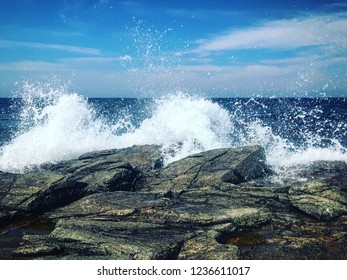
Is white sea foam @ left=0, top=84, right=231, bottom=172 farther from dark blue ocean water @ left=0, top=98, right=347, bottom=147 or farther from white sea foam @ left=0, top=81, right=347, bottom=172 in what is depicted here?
dark blue ocean water @ left=0, top=98, right=347, bottom=147

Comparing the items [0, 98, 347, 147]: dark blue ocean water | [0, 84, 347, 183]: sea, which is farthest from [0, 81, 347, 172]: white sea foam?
[0, 98, 347, 147]: dark blue ocean water

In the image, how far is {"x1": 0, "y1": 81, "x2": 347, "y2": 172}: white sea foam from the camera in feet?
41.4

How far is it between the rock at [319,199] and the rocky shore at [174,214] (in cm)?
2

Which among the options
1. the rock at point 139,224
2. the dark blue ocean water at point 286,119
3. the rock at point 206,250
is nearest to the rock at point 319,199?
the rock at point 139,224

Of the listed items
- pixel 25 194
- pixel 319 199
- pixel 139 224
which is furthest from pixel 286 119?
pixel 139 224

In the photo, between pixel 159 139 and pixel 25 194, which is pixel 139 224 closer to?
pixel 25 194

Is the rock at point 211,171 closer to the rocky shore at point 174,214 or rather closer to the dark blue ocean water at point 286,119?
the rocky shore at point 174,214

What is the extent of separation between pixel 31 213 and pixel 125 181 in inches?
93.8

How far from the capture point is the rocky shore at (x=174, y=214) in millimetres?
4793

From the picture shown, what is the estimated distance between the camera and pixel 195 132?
1485cm

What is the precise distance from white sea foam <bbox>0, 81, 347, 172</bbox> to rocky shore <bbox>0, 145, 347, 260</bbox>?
3178 millimetres

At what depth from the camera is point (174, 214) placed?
19.8 ft

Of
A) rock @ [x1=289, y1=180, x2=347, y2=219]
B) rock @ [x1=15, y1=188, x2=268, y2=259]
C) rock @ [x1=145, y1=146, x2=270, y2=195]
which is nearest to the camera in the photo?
rock @ [x1=15, y1=188, x2=268, y2=259]

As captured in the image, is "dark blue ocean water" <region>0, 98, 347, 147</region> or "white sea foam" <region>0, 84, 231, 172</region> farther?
"dark blue ocean water" <region>0, 98, 347, 147</region>
